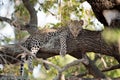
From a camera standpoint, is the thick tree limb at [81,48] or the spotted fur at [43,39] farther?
the spotted fur at [43,39]

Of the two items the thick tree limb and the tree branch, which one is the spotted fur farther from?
the tree branch

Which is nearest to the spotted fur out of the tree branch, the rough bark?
the rough bark

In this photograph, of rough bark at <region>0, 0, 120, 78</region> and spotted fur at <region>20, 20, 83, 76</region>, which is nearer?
rough bark at <region>0, 0, 120, 78</region>

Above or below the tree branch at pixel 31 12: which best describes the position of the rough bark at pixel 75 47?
below

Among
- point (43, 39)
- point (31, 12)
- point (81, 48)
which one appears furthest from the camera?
point (43, 39)

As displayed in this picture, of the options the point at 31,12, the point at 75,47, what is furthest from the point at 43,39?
the point at 75,47

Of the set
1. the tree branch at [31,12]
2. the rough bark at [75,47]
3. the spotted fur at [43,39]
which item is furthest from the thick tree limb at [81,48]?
the tree branch at [31,12]

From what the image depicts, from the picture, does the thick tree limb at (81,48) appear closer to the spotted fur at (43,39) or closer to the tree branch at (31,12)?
the spotted fur at (43,39)

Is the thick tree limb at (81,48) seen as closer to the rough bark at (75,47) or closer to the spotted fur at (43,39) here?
the rough bark at (75,47)

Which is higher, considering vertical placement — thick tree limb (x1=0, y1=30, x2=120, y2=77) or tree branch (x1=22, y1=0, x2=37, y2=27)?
tree branch (x1=22, y1=0, x2=37, y2=27)

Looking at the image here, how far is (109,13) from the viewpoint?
199 inches

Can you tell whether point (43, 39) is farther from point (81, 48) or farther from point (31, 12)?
point (81, 48)

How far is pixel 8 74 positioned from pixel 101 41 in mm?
1359

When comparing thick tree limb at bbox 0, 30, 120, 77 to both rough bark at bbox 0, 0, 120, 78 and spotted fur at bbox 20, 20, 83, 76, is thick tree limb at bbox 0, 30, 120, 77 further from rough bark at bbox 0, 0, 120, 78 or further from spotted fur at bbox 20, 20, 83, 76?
spotted fur at bbox 20, 20, 83, 76
